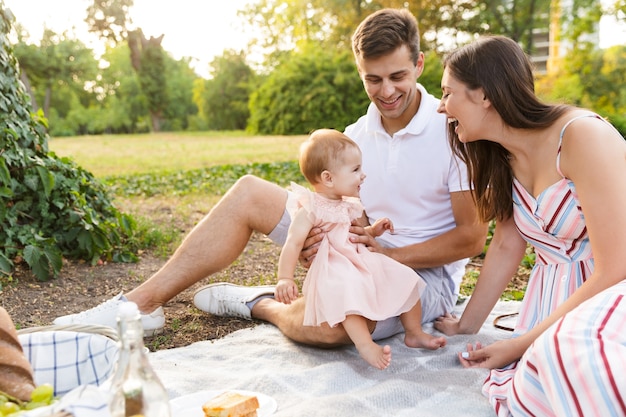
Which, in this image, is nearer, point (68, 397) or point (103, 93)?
point (68, 397)

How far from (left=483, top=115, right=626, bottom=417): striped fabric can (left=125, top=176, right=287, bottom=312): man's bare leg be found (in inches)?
46.4

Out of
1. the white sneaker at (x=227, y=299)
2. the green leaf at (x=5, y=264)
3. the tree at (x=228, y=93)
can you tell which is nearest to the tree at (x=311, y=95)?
the tree at (x=228, y=93)

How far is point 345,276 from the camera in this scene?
2.61 m

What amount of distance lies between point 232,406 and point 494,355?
102cm

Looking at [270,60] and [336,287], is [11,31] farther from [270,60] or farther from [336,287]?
[270,60]

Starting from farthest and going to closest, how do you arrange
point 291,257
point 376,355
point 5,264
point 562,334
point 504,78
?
point 5,264, point 291,257, point 376,355, point 504,78, point 562,334

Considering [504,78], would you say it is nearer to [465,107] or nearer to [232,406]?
[465,107]

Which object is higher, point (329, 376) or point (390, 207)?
point (390, 207)

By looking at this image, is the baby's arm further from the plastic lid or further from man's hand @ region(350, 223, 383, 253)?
the plastic lid

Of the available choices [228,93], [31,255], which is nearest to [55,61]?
[228,93]

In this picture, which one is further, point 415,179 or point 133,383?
point 415,179

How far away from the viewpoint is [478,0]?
2338 cm

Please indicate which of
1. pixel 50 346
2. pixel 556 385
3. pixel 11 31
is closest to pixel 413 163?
pixel 556 385

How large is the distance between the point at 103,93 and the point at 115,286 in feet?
129
